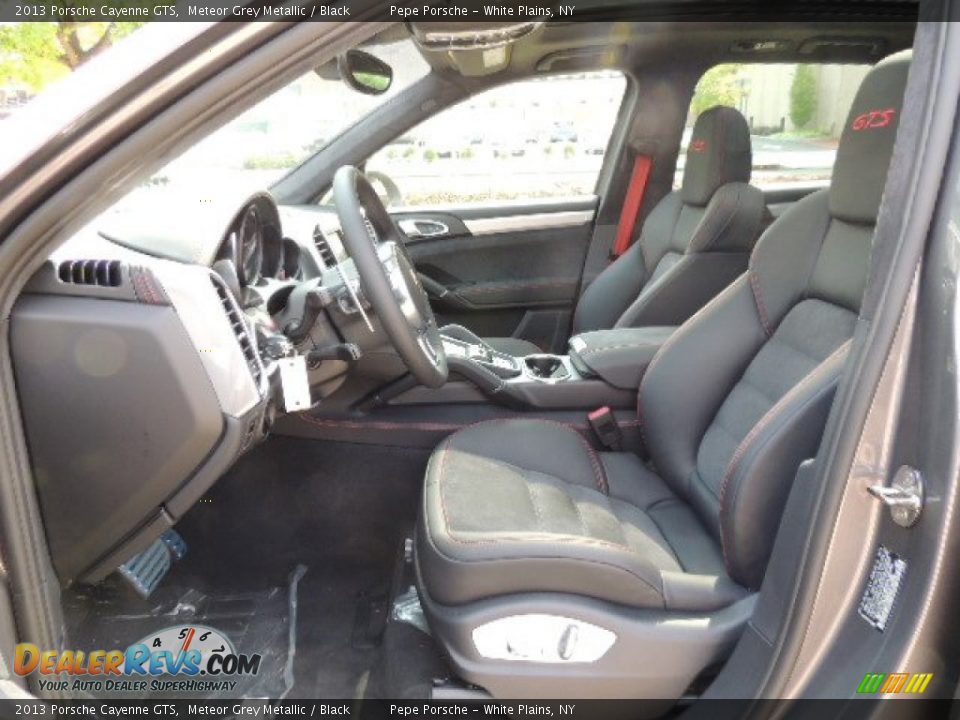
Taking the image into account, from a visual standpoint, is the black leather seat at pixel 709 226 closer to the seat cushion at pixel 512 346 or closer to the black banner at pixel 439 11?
the seat cushion at pixel 512 346

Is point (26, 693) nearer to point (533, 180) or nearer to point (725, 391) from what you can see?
point (725, 391)

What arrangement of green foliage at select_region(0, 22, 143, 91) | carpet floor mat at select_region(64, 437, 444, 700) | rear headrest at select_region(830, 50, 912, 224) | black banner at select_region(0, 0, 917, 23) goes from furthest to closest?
1. green foliage at select_region(0, 22, 143, 91)
2. carpet floor mat at select_region(64, 437, 444, 700)
3. rear headrest at select_region(830, 50, 912, 224)
4. black banner at select_region(0, 0, 917, 23)

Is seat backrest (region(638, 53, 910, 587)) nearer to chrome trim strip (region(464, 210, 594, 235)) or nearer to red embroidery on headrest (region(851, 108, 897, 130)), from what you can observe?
red embroidery on headrest (region(851, 108, 897, 130))

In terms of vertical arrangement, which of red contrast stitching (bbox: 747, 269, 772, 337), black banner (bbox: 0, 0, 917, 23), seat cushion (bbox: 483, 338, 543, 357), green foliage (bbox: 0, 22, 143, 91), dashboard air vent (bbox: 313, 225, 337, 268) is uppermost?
black banner (bbox: 0, 0, 917, 23)

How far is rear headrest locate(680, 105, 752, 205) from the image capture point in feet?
9.23

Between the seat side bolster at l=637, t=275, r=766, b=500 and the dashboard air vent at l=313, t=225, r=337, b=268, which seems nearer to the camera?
the seat side bolster at l=637, t=275, r=766, b=500

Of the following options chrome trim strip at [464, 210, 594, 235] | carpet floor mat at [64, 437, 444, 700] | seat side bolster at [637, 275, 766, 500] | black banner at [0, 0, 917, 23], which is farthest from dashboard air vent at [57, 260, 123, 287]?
chrome trim strip at [464, 210, 594, 235]

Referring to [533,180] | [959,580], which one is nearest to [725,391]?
[959,580]

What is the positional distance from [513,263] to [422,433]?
1544 millimetres

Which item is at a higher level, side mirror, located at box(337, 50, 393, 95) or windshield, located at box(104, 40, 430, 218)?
side mirror, located at box(337, 50, 393, 95)

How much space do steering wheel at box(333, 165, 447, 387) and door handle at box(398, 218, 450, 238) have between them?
139 centimetres

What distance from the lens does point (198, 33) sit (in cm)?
100

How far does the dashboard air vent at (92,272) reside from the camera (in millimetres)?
1271

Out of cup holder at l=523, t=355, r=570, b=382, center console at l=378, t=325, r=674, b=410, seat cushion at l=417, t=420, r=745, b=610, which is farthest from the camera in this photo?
cup holder at l=523, t=355, r=570, b=382
